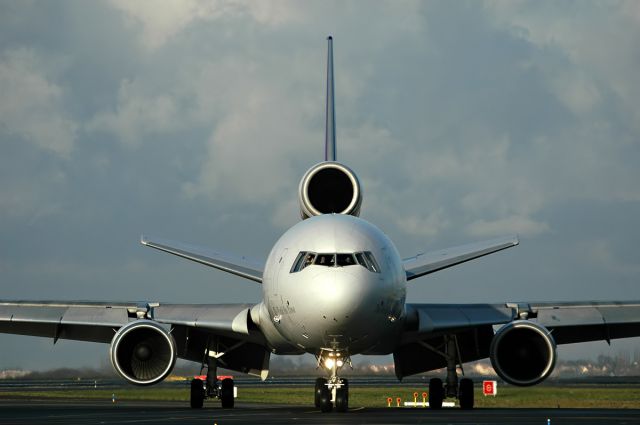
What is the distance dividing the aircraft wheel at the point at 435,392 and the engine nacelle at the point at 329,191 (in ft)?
17.2

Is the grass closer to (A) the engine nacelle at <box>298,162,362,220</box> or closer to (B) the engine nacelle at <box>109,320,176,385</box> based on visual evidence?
(A) the engine nacelle at <box>298,162,362,220</box>

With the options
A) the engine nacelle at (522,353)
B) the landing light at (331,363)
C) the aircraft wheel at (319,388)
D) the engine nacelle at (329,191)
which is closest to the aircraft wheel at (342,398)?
the landing light at (331,363)

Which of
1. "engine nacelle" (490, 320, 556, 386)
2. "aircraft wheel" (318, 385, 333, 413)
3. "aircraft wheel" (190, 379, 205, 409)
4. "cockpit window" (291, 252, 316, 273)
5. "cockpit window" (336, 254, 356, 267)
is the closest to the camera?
"cockpit window" (336, 254, 356, 267)

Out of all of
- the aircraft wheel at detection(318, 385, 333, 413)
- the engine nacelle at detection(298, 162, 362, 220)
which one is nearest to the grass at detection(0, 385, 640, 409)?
the engine nacelle at detection(298, 162, 362, 220)

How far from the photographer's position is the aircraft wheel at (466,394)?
30047mm

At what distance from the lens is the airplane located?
2351cm

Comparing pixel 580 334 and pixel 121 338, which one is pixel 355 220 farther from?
pixel 580 334

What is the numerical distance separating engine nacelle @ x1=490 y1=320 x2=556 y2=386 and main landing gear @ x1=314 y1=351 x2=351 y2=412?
4734mm

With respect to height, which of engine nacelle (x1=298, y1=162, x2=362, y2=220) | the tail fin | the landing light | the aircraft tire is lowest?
the aircraft tire

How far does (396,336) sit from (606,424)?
28.3 feet

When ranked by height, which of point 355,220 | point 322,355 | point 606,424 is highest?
point 355,220

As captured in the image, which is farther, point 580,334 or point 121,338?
point 580,334

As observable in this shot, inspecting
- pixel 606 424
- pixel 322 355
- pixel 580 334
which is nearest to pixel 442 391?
pixel 580 334

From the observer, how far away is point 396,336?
2772 cm
